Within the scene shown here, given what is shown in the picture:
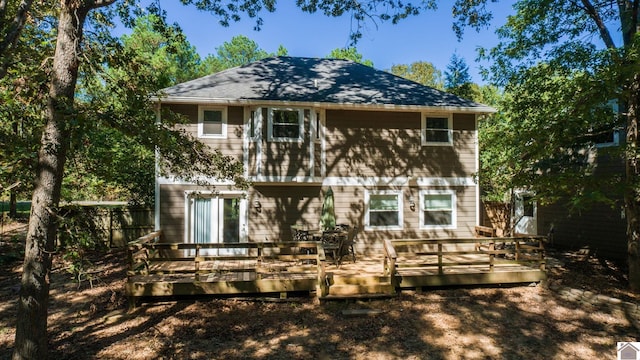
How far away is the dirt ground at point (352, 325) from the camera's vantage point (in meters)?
5.86

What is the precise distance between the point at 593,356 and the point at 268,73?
11200 mm

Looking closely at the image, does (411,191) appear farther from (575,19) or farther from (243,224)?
(575,19)

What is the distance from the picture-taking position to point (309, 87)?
37.6ft

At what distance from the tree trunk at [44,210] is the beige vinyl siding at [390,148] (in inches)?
277

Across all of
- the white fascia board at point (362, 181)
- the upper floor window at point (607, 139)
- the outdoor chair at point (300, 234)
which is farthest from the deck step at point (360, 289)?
the upper floor window at point (607, 139)

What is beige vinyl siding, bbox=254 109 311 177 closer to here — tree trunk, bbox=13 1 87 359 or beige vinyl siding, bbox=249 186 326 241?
beige vinyl siding, bbox=249 186 326 241

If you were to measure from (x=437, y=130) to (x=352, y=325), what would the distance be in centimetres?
735

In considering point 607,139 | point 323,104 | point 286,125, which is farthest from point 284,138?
point 607,139

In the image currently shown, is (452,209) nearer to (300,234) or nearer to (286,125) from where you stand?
(300,234)

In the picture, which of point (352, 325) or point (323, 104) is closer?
point (352, 325)

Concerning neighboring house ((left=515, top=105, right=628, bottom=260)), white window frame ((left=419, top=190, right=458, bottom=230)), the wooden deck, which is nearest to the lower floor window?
the wooden deck

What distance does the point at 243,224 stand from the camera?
10.5m

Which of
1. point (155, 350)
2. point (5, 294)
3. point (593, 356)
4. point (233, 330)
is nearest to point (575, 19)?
point (593, 356)

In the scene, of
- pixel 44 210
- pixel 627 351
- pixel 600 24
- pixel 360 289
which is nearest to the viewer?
pixel 44 210
